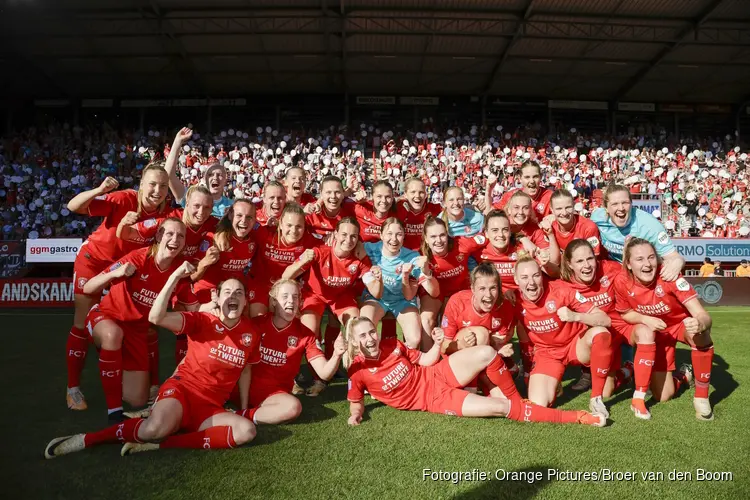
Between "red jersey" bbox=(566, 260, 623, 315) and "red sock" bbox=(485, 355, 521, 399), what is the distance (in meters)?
1.20

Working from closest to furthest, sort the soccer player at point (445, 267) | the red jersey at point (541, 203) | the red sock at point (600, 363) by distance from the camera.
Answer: the red sock at point (600, 363)
the soccer player at point (445, 267)
the red jersey at point (541, 203)

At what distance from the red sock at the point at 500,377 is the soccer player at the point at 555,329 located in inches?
17.9

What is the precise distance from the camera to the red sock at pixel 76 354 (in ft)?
16.0

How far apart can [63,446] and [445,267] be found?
12.4 feet

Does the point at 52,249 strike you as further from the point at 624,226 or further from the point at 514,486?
the point at 514,486

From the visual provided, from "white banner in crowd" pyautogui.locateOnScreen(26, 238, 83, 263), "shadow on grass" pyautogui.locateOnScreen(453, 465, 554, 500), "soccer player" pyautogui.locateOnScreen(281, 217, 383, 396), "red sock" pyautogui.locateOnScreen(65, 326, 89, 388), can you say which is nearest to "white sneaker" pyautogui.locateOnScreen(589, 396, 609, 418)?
"shadow on grass" pyautogui.locateOnScreen(453, 465, 554, 500)

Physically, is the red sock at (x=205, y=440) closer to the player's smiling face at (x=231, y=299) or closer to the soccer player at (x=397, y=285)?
the player's smiling face at (x=231, y=299)

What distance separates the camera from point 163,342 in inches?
324

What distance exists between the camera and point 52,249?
1423 cm

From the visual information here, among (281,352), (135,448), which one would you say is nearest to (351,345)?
(281,352)

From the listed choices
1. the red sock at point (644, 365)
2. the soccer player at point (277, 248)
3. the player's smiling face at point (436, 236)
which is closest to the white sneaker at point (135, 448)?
the soccer player at point (277, 248)

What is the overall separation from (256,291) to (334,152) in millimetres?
17581

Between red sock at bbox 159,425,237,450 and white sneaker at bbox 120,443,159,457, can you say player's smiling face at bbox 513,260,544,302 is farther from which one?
white sneaker at bbox 120,443,159,457

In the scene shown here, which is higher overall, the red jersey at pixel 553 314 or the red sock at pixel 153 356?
the red jersey at pixel 553 314
